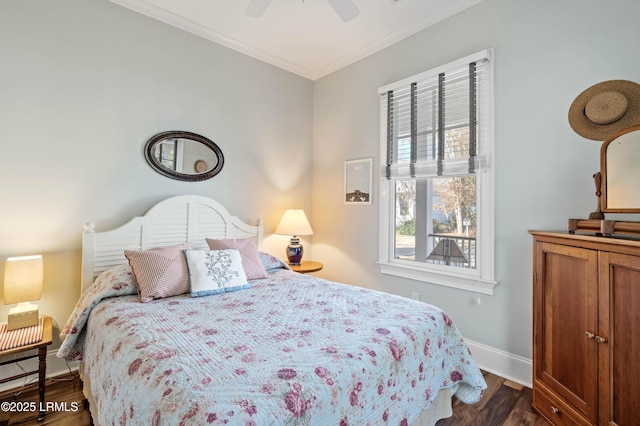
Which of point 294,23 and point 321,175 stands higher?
point 294,23

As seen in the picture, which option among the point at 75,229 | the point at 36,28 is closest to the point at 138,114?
the point at 36,28

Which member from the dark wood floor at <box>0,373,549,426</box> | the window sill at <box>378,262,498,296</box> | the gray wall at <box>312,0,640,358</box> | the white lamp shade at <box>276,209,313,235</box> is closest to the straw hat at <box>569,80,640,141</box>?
the gray wall at <box>312,0,640,358</box>

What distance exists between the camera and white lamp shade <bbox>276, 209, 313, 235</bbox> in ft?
10.8

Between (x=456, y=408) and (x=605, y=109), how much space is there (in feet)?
6.51

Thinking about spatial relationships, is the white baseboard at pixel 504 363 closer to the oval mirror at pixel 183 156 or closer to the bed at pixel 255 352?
the bed at pixel 255 352

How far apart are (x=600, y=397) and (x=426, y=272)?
1415 mm

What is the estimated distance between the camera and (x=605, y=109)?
1.74 meters

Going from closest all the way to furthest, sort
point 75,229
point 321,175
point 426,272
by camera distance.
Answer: point 75,229
point 426,272
point 321,175

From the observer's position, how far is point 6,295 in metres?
1.89

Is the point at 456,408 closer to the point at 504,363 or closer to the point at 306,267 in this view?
the point at 504,363

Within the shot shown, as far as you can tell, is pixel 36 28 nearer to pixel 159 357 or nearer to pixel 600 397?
pixel 159 357

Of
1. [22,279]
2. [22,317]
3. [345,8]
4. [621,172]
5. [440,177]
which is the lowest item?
[22,317]

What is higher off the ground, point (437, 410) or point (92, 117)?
point (92, 117)

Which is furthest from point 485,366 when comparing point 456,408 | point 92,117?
point 92,117
